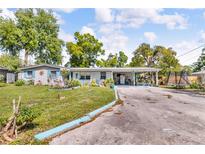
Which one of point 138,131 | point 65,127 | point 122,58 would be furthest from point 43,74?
point 122,58

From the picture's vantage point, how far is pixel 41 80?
2575 cm

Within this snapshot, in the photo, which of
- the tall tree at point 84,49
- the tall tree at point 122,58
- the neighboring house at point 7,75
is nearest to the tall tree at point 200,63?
the tall tree at point 122,58

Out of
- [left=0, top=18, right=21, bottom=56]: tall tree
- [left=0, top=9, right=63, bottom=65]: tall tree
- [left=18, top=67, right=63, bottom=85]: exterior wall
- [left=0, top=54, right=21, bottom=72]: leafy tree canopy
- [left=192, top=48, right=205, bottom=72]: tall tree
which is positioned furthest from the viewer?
[left=192, top=48, right=205, bottom=72]: tall tree

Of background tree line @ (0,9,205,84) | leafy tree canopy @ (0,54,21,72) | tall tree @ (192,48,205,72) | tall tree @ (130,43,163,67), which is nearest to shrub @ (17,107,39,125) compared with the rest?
leafy tree canopy @ (0,54,21,72)

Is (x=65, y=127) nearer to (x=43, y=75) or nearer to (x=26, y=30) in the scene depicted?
(x=43, y=75)

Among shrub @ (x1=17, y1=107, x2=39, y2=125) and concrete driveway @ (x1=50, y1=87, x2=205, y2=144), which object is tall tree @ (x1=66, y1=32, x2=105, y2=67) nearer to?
concrete driveway @ (x1=50, y1=87, x2=205, y2=144)

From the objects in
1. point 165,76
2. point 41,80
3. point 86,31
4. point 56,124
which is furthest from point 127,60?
point 56,124

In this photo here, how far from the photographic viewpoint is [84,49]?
41406 mm

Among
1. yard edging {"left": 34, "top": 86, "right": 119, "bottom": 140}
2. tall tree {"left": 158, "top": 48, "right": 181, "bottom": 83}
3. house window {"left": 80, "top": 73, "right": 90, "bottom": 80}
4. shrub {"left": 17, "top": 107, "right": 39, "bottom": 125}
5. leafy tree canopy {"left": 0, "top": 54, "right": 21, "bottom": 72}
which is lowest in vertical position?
yard edging {"left": 34, "top": 86, "right": 119, "bottom": 140}

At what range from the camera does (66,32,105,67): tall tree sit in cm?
4056

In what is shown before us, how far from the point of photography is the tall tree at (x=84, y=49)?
40562 mm
